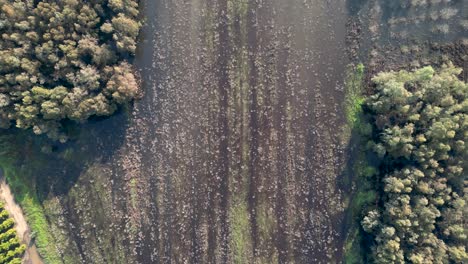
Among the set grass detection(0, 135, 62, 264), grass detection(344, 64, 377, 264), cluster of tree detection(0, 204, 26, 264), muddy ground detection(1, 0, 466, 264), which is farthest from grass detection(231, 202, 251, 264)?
cluster of tree detection(0, 204, 26, 264)

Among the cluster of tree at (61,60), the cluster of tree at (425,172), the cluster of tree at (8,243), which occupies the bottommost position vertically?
the cluster of tree at (8,243)

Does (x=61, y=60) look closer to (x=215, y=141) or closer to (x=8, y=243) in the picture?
(x=215, y=141)

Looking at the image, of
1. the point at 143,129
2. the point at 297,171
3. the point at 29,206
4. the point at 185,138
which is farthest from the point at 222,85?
the point at 29,206

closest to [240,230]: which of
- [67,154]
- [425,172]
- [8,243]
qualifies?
[425,172]

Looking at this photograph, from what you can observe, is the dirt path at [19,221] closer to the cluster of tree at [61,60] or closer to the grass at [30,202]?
the grass at [30,202]

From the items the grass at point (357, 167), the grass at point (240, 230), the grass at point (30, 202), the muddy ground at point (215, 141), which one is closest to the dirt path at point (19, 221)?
A: the grass at point (30, 202)

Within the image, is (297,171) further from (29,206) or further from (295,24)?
(29,206)
